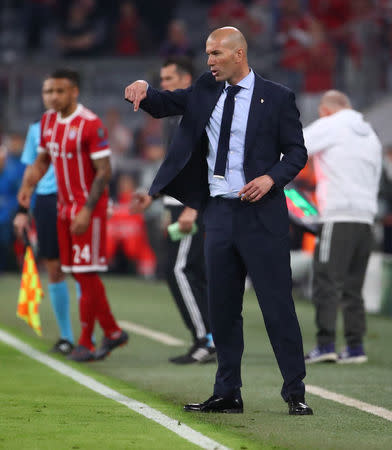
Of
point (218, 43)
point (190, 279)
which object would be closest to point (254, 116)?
point (218, 43)

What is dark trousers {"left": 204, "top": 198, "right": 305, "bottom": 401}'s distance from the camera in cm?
662

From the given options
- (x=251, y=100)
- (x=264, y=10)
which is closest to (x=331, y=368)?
(x=251, y=100)

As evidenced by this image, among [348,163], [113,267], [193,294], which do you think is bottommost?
[113,267]

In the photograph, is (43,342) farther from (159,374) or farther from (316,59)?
(316,59)

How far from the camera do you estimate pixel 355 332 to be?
967 cm

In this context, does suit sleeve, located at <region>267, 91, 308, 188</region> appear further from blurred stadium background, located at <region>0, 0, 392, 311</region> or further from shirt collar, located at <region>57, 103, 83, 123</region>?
blurred stadium background, located at <region>0, 0, 392, 311</region>

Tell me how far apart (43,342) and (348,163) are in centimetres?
305

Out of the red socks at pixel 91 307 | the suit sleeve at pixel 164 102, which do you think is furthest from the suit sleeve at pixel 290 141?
the red socks at pixel 91 307

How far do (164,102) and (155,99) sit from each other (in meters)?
0.08

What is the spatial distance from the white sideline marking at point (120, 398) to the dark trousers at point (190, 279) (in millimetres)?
1084

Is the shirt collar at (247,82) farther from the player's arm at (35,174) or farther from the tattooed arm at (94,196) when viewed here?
the player's arm at (35,174)

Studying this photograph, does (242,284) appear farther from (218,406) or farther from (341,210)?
(341,210)

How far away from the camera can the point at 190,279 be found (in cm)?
935

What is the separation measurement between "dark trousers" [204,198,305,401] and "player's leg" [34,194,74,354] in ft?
9.98
